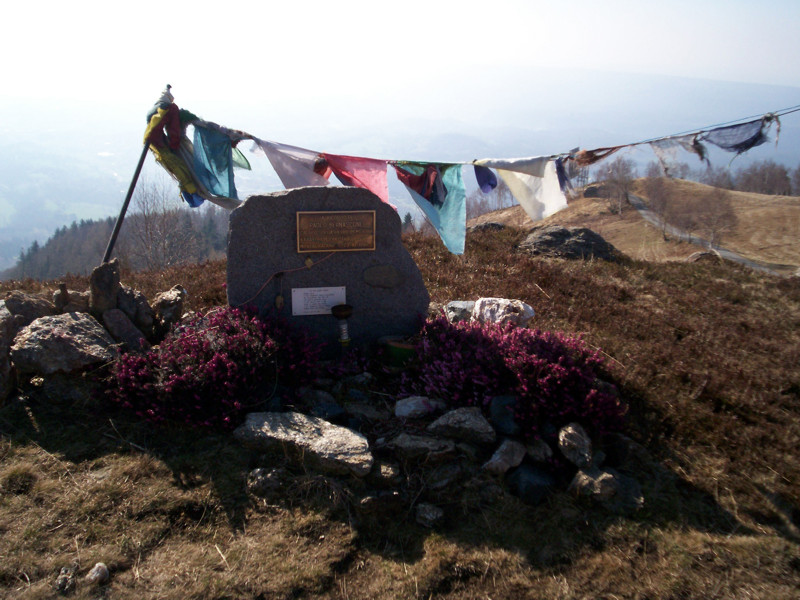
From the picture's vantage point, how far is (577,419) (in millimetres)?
4141

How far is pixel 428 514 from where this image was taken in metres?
3.61

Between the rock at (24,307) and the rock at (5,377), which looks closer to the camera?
the rock at (5,377)

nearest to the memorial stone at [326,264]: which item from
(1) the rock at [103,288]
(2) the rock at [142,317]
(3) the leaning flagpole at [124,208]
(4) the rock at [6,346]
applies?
(2) the rock at [142,317]

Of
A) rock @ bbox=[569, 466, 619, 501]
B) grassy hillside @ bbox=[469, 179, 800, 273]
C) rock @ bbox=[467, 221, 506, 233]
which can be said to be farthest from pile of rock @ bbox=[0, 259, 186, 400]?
grassy hillside @ bbox=[469, 179, 800, 273]

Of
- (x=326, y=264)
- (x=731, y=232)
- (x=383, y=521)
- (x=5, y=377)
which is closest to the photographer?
(x=383, y=521)

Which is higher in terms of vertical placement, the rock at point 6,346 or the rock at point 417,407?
the rock at point 6,346

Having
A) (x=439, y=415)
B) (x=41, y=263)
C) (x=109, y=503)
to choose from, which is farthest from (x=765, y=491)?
(x=41, y=263)

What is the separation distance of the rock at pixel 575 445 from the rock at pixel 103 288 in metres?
4.64

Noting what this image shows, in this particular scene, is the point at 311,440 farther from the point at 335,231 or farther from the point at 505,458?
the point at 335,231

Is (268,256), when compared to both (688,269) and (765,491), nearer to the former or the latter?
(765,491)

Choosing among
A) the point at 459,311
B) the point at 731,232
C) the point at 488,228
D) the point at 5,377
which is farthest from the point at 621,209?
the point at 5,377

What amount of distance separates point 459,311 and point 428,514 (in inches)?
124

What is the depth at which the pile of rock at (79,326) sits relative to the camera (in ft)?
14.4

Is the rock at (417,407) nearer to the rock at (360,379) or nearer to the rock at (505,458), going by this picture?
the rock at (360,379)
